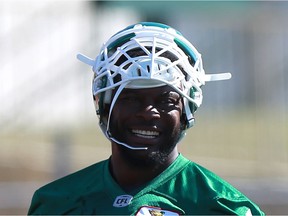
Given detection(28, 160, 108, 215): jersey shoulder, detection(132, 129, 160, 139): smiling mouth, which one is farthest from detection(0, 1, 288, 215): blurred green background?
detection(132, 129, 160, 139): smiling mouth

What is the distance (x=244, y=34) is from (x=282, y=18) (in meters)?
0.29

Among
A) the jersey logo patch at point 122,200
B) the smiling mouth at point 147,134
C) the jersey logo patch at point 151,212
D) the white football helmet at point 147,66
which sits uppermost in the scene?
the white football helmet at point 147,66

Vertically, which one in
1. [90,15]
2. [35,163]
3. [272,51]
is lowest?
[35,163]

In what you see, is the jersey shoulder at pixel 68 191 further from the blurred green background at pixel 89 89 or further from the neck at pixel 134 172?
the blurred green background at pixel 89 89

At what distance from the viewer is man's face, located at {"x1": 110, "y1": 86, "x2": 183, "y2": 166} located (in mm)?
2031

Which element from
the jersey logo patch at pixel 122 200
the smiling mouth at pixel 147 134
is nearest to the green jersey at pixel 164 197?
the jersey logo patch at pixel 122 200

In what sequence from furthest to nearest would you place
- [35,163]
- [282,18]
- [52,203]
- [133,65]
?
[282,18] < [35,163] < [52,203] < [133,65]

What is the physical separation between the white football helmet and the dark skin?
2 centimetres

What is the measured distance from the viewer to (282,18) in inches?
233

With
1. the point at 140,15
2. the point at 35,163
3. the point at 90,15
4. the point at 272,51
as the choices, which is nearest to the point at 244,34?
the point at 272,51

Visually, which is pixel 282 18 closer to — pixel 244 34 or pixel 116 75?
pixel 244 34

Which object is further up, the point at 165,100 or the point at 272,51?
the point at 165,100

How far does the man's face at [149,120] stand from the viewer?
2031 millimetres

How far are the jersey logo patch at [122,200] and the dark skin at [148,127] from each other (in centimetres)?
4
